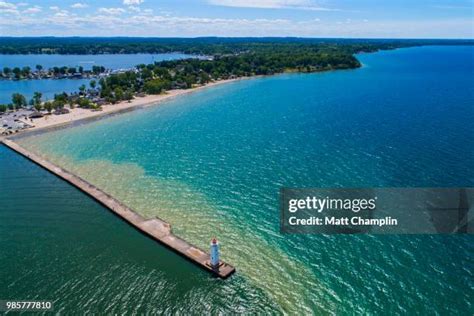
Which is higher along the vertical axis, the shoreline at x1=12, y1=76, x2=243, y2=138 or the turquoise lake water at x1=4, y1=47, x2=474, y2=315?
the shoreline at x1=12, y1=76, x2=243, y2=138

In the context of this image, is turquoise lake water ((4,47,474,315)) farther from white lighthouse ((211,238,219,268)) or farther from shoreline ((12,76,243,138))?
shoreline ((12,76,243,138))

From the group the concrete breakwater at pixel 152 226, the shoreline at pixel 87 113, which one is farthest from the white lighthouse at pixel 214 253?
the shoreline at pixel 87 113

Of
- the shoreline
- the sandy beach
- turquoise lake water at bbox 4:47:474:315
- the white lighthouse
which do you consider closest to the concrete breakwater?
the white lighthouse

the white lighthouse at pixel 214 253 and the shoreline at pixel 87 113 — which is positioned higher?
the shoreline at pixel 87 113

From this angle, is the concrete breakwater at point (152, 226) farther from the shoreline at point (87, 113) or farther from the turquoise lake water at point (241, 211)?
the shoreline at point (87, 113)

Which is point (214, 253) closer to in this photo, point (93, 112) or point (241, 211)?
point (241, 211)

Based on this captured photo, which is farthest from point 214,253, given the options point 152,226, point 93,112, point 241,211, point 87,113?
point 93,112

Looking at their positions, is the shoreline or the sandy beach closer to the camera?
the shoreline
